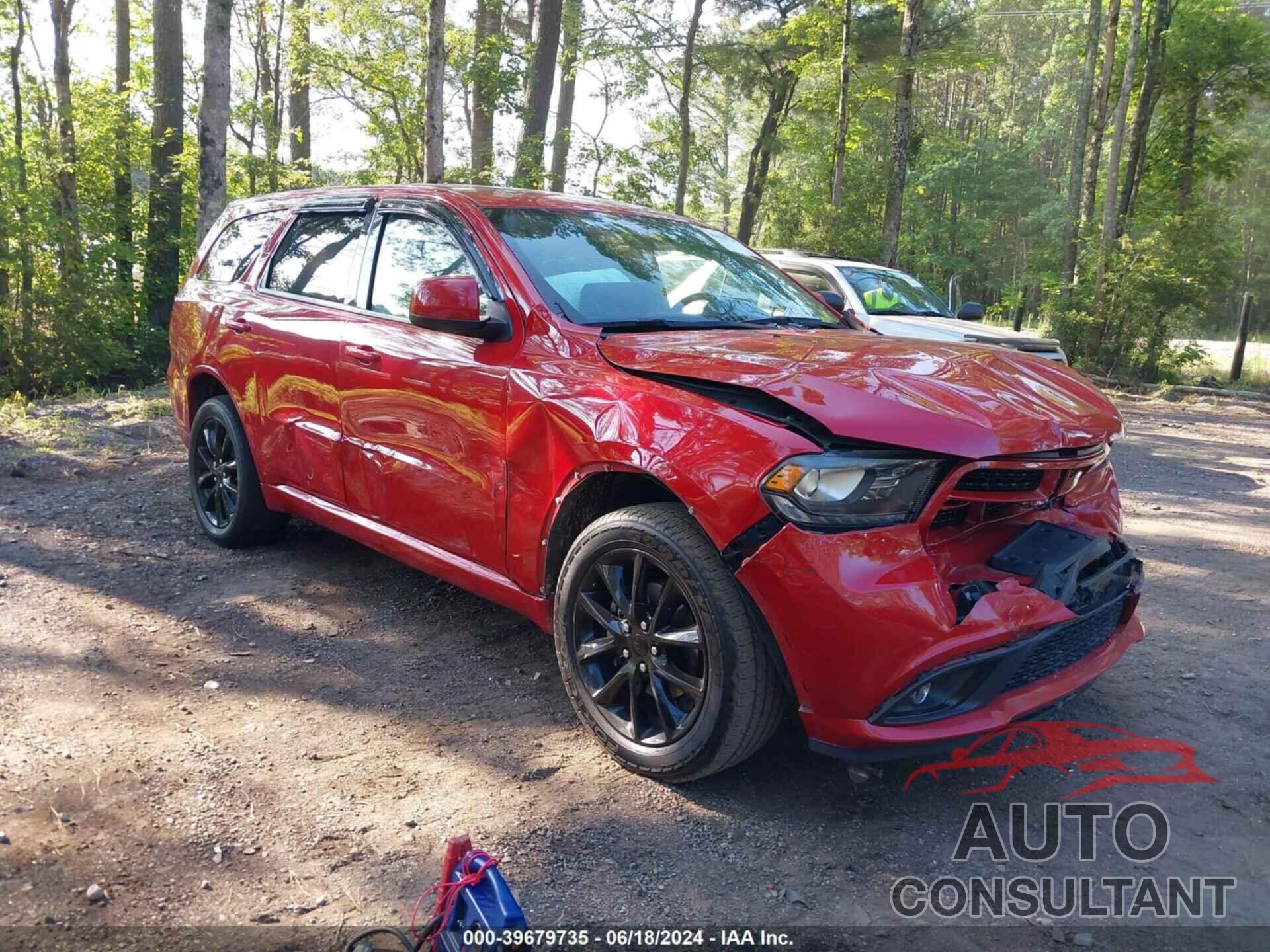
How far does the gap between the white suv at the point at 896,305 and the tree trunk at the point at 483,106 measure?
6119 millimetres

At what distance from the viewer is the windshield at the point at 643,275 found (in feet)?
11.4

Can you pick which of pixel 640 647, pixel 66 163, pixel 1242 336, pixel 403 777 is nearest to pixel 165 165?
pixel 66 163

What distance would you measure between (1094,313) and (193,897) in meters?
17.1

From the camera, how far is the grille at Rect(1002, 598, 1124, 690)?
2654mm

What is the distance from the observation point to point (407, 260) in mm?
3990

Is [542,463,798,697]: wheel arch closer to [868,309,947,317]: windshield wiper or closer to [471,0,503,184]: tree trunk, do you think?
[868,309,947,317]: windshield wiper

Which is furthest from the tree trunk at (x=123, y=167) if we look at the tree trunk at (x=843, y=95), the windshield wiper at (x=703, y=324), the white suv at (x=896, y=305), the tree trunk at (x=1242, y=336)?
the tree trunk at (x=1242, y=336)

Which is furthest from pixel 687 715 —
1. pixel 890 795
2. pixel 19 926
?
pixel 19 926

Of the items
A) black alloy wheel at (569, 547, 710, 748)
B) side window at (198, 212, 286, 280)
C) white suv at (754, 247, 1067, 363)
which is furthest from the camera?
white suv at (754, 247, 1067, 363)

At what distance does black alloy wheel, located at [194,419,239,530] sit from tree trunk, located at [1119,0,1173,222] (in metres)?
17.6

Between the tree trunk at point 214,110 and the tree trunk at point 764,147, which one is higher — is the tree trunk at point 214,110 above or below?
below

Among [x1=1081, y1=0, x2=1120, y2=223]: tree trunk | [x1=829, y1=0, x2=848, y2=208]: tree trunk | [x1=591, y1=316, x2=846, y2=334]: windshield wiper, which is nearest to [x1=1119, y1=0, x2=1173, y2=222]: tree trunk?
[x1=1081, y1=0, x2=1120, y2=223]: tree trunk

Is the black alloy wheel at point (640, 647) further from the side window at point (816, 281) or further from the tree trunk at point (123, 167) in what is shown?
the tree trunk at point (123, 167)

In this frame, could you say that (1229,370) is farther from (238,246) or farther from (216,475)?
(216,475)
